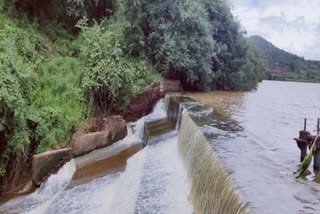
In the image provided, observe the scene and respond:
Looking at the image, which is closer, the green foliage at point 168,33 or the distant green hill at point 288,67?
the green foliage at point 168,33

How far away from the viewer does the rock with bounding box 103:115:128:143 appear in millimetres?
12545

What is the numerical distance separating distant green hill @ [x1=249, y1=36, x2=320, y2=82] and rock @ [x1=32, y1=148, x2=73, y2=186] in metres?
44.5

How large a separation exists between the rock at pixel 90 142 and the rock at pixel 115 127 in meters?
0.18

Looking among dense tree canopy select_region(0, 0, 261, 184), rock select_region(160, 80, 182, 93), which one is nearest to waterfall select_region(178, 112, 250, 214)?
dense tree canopy select_region(0, 0, 261, 184)

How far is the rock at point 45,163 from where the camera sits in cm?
1059

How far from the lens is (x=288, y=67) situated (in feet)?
196

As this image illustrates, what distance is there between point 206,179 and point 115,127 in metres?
6.13

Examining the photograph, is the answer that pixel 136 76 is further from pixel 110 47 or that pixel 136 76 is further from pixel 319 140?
pixel 319 140

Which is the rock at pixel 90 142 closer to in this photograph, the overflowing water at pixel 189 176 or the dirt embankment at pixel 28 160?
the dirt embankment at pixel 28 160

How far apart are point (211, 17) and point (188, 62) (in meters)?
4.82

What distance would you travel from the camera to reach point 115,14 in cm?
1873

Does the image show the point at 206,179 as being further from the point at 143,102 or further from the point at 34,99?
the point at 143,102

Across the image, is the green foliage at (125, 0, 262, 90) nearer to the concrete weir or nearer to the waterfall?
the concrete weir

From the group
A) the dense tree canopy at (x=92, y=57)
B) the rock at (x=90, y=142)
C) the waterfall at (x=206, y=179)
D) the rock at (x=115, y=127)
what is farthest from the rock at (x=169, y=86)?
the waterfall at (x=206, y=179)
